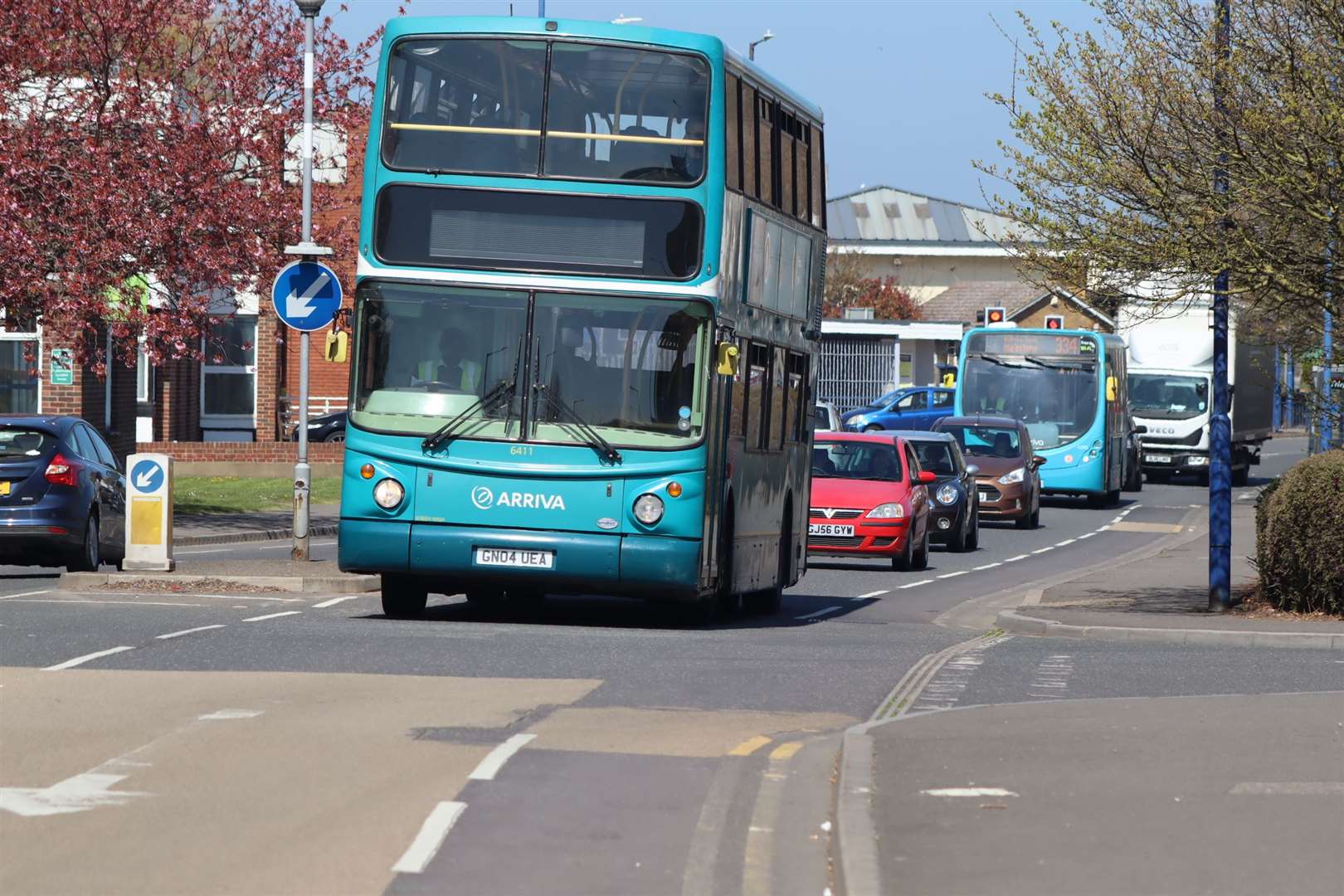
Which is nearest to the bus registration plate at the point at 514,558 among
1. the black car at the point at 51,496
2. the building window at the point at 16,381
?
the black car at the point at 51,496

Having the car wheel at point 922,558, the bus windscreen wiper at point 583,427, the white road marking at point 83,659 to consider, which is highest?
the bus windscreen wiper at point 583,427

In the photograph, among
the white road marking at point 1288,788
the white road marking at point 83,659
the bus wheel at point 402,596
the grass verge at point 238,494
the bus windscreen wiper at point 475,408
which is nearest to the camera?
the white road marking at point 1288,788

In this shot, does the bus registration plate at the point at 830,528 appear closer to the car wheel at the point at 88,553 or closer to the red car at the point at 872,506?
the red car at the point at 872,506

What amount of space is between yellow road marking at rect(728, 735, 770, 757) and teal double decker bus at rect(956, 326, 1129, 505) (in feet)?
108

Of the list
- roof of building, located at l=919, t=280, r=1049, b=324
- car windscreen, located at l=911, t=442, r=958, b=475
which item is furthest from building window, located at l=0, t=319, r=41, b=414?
roof of building, located at l=919, t=280, r=1049, b=324

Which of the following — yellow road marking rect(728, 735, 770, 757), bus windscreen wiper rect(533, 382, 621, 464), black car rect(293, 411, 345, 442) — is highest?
bus windscreen wiper rect(533, 382, 621, 464)

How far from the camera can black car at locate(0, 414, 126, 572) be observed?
2144 centimetres

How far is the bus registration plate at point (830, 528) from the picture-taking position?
26.6 metres

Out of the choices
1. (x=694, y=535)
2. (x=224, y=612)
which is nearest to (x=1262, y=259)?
(x=694, y=535)

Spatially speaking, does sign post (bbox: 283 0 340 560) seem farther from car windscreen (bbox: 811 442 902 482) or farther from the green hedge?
the green hedge

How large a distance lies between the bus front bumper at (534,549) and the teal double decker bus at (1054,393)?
27679 millimetres

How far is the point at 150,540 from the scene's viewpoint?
2030 cm

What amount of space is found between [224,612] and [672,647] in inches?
152

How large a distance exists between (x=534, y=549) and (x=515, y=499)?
39 cm
